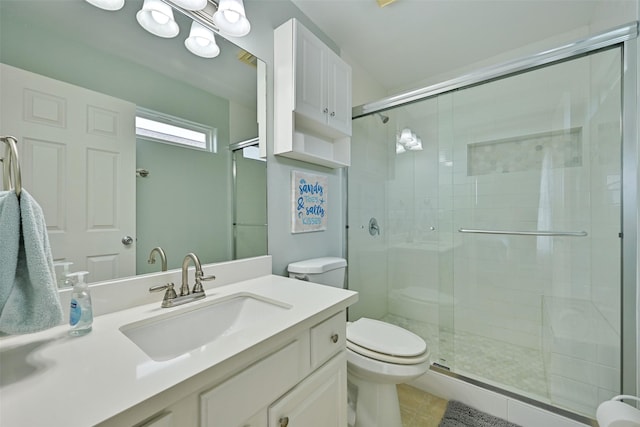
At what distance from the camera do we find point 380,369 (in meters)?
1.20

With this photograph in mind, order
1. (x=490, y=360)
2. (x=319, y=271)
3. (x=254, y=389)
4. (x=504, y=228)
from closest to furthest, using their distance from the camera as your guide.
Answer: (x=254, y=389) → (x=319, y=271) → (x=490, y=360) → (x=504, y=228)

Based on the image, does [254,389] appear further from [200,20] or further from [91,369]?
[200,20]

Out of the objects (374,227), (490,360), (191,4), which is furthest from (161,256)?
(490,360)

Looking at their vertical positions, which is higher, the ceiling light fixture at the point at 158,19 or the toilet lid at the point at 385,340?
the ceiling light fixture at the point at 158,19

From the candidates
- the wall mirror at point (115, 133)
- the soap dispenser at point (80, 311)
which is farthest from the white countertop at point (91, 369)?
the wall mirror at point (115, 133)

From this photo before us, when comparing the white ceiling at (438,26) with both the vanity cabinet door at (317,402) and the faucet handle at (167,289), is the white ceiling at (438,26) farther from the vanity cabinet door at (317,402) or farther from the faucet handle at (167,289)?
the vanity cabinet door at (317,402)

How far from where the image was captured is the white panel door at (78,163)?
757 mm

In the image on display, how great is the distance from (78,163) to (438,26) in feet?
7.33

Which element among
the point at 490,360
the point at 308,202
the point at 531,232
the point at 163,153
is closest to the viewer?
the point at 163,153

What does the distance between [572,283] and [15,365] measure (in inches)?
106

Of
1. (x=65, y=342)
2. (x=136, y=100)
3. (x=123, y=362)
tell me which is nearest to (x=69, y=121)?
(x=136, y=100)

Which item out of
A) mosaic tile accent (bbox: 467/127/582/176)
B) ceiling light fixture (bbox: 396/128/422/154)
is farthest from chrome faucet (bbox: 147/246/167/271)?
mosaic tile accent (bbox: 467/127/582/176)

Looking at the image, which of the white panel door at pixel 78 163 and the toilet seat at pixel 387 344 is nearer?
the white panel door at pixel 78 163

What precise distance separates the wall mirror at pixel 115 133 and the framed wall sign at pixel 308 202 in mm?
399
